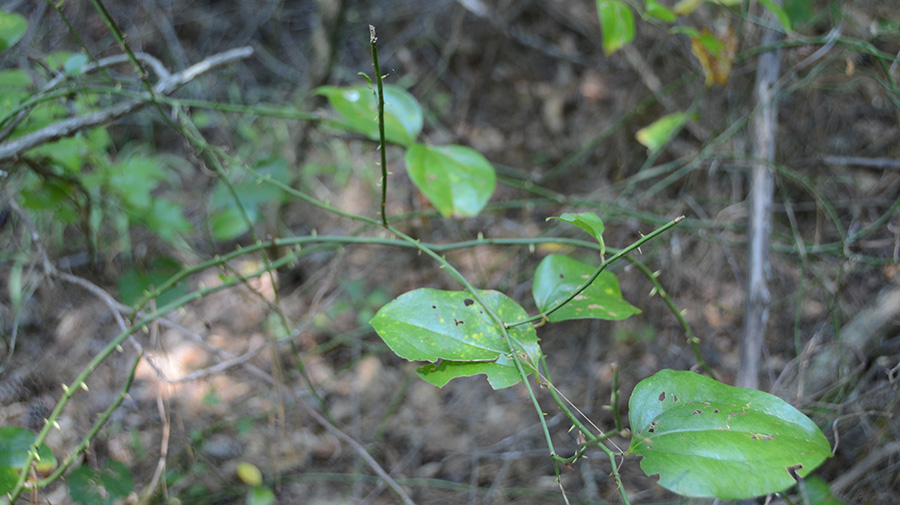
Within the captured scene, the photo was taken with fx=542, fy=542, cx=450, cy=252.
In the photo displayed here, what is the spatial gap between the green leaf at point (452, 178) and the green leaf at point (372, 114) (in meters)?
0.08

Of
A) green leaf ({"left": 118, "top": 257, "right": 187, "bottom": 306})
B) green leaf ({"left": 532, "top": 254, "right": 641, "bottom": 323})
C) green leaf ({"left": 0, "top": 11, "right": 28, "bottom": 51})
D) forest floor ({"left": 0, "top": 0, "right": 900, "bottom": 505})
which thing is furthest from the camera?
green leaf ({"left": 118, "top": 257, "right": 187, "bottom": 306})

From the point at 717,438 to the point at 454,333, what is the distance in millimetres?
344

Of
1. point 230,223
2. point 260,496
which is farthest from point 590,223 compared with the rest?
point 230,223

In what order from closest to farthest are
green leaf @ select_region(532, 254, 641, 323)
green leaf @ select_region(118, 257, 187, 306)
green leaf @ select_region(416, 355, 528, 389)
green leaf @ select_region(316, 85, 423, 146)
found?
1. green leaf @ select_region(416, 355, 528, 389)
2. green leaf @ select_region(532, 254, 641, 323)
3. green leaf @ select_region(316, 85, 423, 146)
4. green leaf @ select_region(118, 257, 187, 306)

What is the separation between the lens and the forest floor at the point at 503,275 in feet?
4.94

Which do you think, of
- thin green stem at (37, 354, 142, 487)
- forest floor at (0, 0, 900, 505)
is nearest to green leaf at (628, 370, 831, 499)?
forest floor at (0, 0, 900, 505)

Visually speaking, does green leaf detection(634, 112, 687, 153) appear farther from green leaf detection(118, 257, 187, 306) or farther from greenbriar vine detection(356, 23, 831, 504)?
green leaf detection(118, 257, 187, 306)

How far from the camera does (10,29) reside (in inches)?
41.0

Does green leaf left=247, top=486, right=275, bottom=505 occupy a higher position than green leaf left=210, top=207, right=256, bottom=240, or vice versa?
green leaf left=210, top=207, right=256, bottom=240

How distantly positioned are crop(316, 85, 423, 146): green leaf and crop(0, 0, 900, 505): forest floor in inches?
15.9

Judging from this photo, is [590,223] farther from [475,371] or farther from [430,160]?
[430,160]

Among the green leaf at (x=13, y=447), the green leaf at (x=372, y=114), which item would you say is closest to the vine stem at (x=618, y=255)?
the green leaf at (x=372, y=114)

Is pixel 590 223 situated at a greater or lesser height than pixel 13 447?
greater

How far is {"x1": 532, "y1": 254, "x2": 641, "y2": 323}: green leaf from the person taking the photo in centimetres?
81
